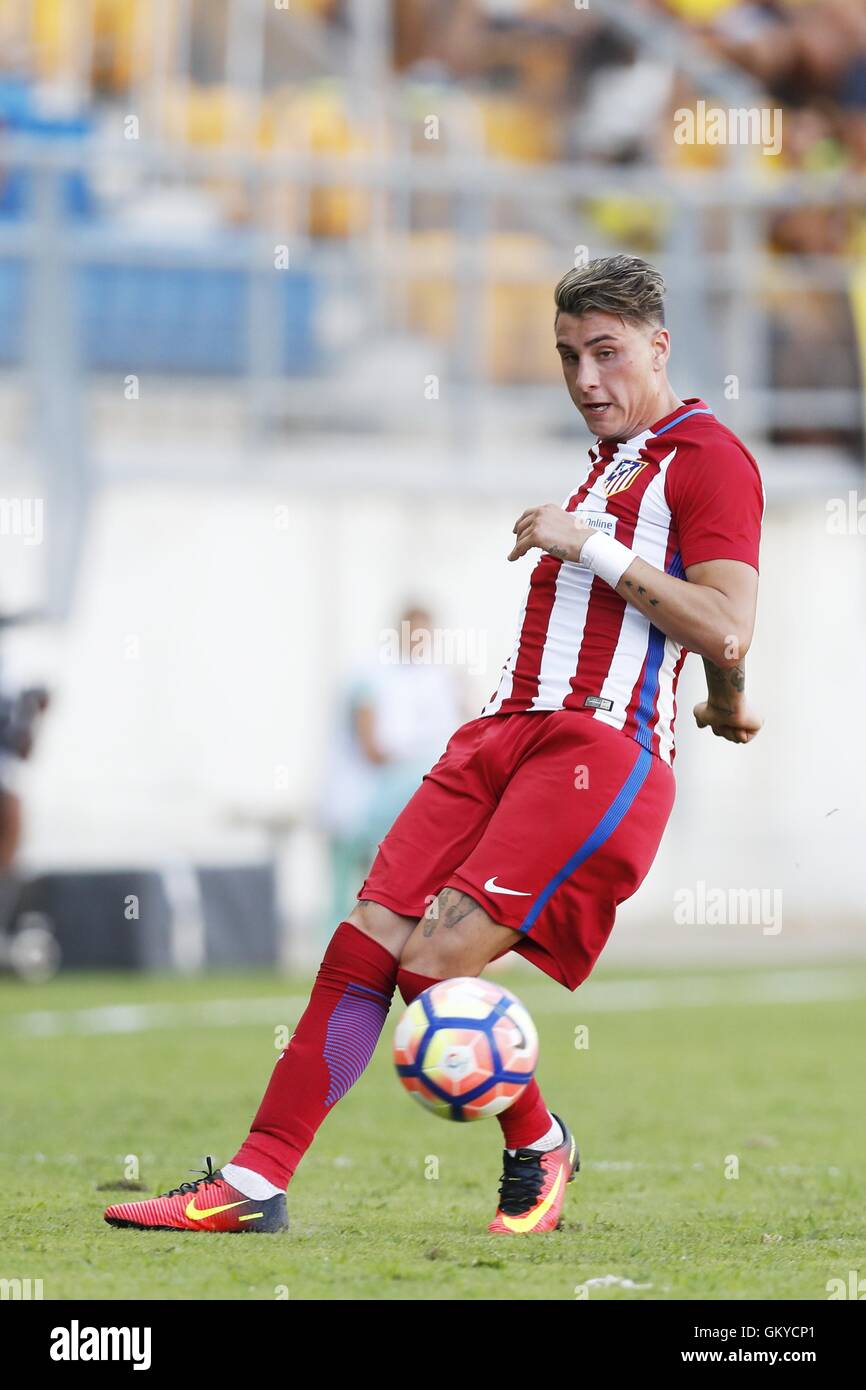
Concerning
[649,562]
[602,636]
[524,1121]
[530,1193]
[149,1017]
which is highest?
[649,562]

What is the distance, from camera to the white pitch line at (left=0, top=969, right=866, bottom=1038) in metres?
11.1

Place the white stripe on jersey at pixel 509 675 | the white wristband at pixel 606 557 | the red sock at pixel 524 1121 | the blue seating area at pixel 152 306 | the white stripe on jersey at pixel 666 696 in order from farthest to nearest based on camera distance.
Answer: the blue seating area at pixel 152 306
the red sock at pixel 524 1121
the white stripe on jersey at pixel 509 675
the white stripe on jersey at pixel 666 696
the white wristband at pixel 606 557

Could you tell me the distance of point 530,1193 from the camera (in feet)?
17.4

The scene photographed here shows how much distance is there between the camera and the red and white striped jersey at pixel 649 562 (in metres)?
4.98

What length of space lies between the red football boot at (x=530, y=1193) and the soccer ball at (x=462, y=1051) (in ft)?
1.53

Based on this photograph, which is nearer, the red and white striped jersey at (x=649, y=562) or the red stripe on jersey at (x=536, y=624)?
the red and white striped jersey at (x=649, y=562)

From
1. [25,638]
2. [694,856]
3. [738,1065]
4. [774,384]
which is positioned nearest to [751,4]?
[774,384]

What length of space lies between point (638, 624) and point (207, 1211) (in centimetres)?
166

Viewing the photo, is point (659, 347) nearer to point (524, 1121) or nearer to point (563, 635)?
point (563, 635)

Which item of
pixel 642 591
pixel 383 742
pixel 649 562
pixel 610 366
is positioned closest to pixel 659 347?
pixel 610 366

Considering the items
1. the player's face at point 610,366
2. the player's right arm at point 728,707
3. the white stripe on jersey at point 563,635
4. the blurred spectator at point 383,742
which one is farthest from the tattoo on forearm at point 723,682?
the blurred spectator at point 383,742

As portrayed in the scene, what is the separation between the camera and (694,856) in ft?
58.2

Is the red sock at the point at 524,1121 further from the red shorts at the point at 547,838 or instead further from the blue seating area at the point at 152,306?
the blue seating area at the point at 152,306
